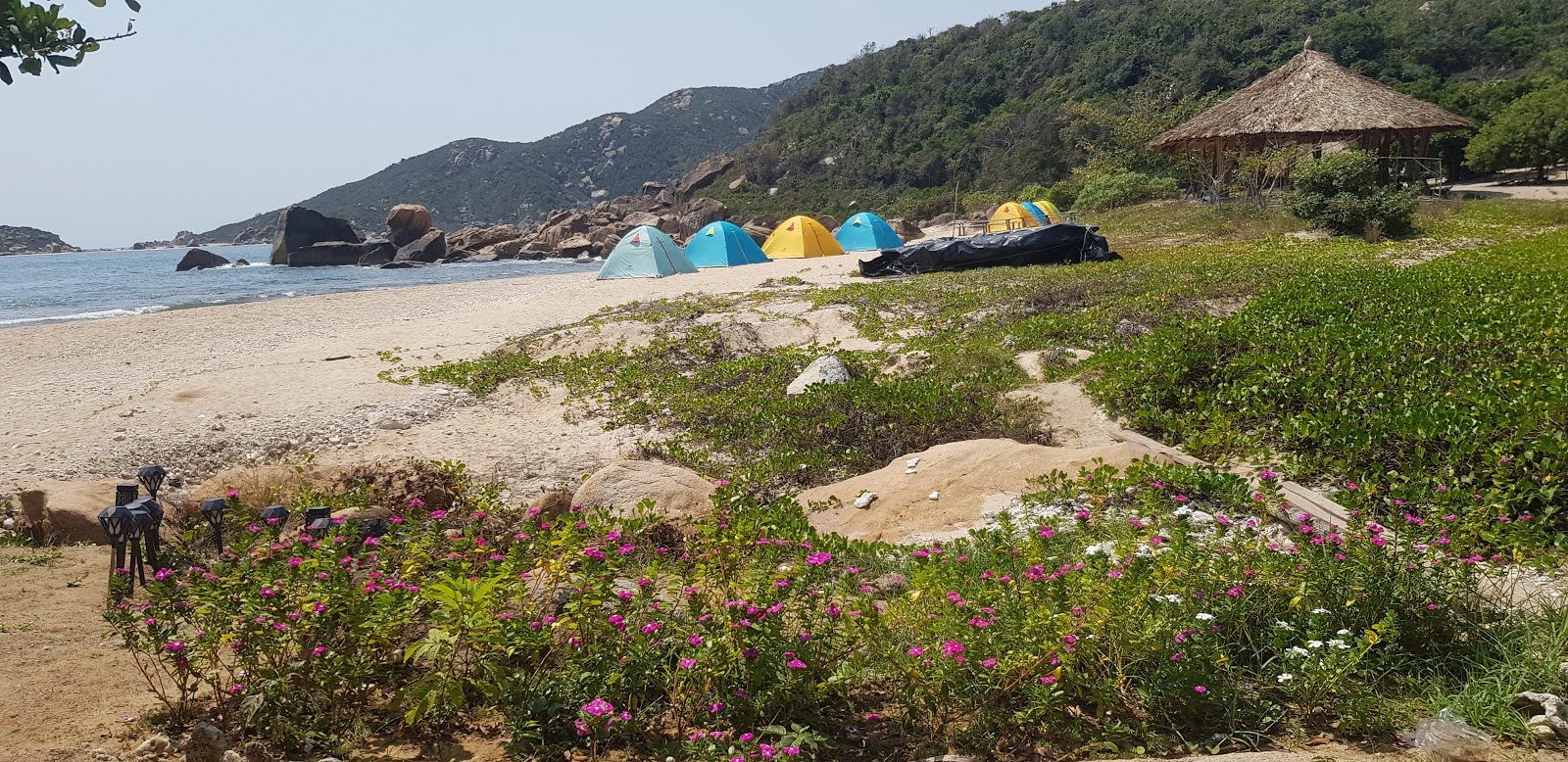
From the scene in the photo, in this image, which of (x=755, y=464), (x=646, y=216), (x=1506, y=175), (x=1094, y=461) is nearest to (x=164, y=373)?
(x=755, y=464)

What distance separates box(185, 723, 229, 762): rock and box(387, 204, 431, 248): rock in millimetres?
65564

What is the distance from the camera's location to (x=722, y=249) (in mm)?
27734

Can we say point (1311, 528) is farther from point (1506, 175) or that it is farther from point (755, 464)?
point (1506, 175)

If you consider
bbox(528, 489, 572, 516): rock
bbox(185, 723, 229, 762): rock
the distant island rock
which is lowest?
bbox(528, 489, 572, 516): rock

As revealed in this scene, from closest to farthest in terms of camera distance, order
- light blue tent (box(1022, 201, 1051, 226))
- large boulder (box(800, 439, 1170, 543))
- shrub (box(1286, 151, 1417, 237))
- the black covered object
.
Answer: large boulder (box(800, 439, 1170, 543)) → the black covered object → shrub (box(1286, 151, 1417, 237)) → light blue tent (box(1022, 201, 1051, 226))

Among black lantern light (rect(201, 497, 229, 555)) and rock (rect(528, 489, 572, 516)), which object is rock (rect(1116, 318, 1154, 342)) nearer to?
rock (rect(528, 489, 572, 516))

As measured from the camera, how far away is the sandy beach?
8.19 meters

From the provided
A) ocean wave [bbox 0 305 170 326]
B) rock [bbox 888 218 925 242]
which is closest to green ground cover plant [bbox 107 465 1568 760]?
ocean wave [bbox 0 305 170 326]

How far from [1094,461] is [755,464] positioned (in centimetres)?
285

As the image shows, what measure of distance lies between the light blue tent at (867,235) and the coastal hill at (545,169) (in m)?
115

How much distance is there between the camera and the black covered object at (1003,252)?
17.9 meters

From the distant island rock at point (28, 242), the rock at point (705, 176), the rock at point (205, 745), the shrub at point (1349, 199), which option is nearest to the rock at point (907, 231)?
the shrub at point (1349, 199)

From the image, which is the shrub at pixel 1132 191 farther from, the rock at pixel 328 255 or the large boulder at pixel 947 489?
the rock at pixel 328 255

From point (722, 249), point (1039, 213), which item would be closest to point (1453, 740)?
point (722, 249)
